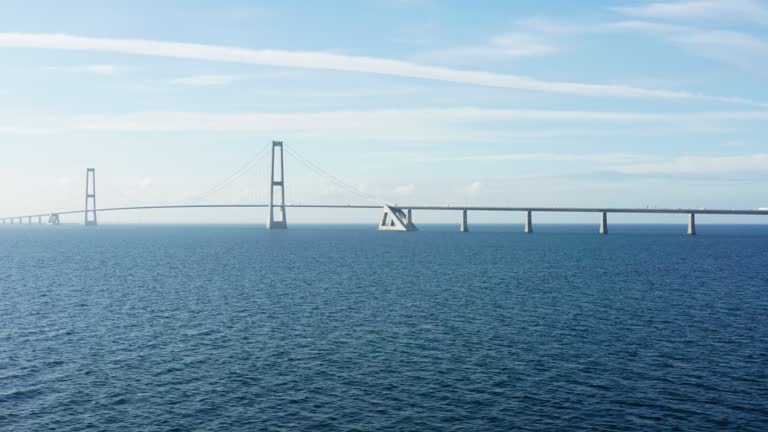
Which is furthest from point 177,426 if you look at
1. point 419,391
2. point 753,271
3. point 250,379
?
point 753,271

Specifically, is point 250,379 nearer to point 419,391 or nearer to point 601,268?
point 419,391

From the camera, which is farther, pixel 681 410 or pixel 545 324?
pixel 545 324

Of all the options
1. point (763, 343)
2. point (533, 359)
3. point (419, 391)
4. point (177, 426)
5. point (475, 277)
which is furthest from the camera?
point (475, 277)

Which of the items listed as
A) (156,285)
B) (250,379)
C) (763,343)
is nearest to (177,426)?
(250,379)

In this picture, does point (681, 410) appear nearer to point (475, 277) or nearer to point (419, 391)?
point (419, 391)

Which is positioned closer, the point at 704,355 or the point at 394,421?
the point at 394,421

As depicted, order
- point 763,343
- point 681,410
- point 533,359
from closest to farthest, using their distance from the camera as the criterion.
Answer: point 681,410, point 533,359, point 763,343
